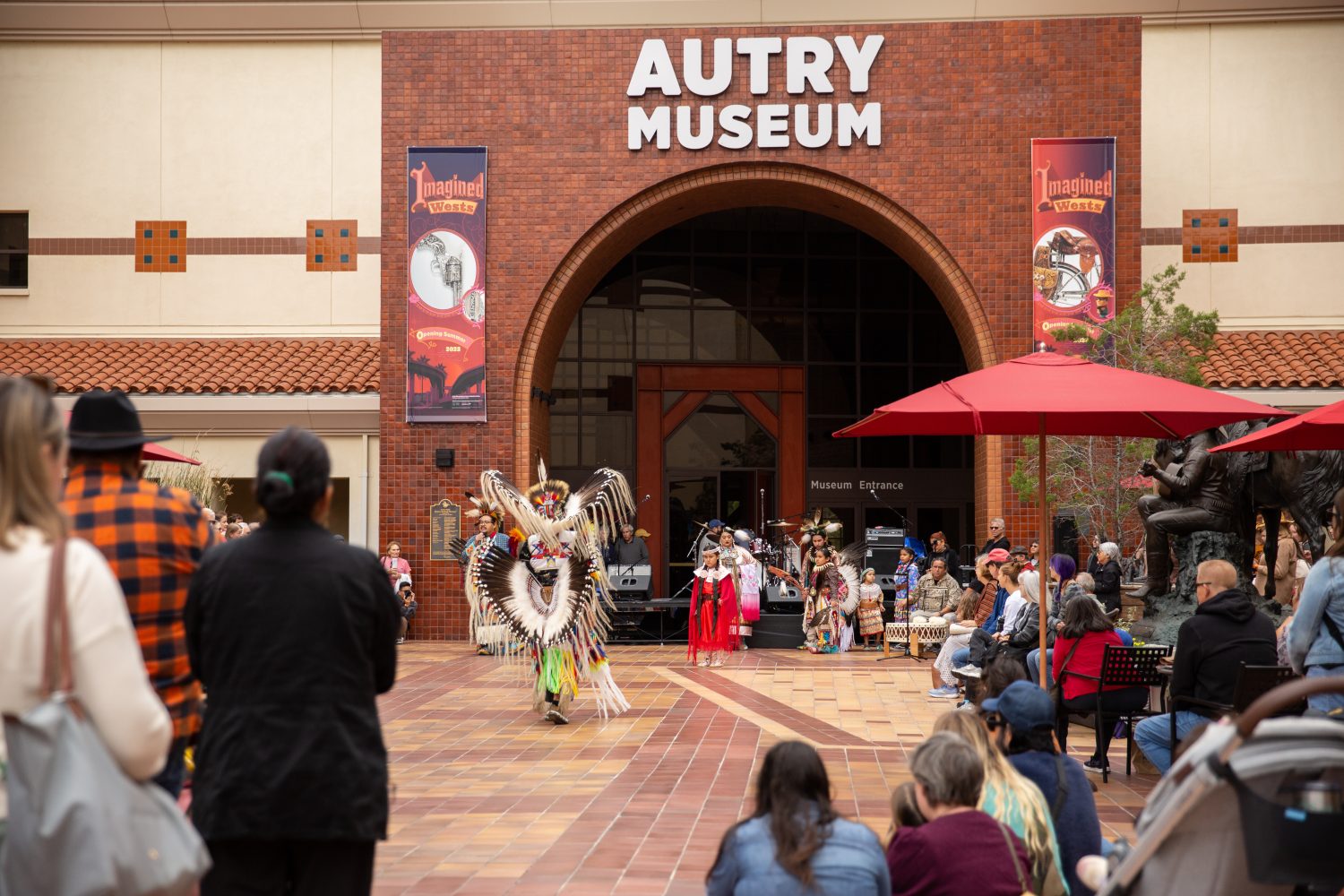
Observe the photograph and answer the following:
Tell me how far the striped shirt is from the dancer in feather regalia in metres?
7.52

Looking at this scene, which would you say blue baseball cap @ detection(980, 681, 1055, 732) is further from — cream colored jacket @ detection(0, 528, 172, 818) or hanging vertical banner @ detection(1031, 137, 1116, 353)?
hanging vertical banner @ detection(1031, 137, 1116, 353)

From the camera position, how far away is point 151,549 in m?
3.92

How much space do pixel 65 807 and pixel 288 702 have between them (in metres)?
0.83

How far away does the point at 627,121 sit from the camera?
2038 centimetres

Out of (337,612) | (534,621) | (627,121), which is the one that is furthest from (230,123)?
(337,612)

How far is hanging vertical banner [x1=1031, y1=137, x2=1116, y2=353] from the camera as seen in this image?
19.9 m

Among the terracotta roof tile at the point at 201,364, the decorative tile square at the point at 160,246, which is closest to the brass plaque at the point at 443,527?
the terracotta roof tile at the point at 201,364

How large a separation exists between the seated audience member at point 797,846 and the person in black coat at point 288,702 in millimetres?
949

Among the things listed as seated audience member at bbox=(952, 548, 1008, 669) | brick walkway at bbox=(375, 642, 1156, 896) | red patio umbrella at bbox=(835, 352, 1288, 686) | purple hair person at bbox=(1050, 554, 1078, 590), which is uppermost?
red patio umbrella at bbox=(835, 352, 1288, 686)

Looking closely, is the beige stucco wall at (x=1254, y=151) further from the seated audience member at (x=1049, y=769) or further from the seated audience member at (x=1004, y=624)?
the seated audience member at (x=1049, y=769)

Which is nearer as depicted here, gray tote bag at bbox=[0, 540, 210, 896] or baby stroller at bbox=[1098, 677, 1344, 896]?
gray tote bag at bbox=[0, 540, 210, 896]

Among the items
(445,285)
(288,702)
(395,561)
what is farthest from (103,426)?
(445,285)

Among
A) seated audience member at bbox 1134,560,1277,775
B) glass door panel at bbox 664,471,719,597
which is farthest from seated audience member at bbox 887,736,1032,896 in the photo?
glass door panel at bbox 664,471,719,597

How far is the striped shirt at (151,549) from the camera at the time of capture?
3.88 metres
